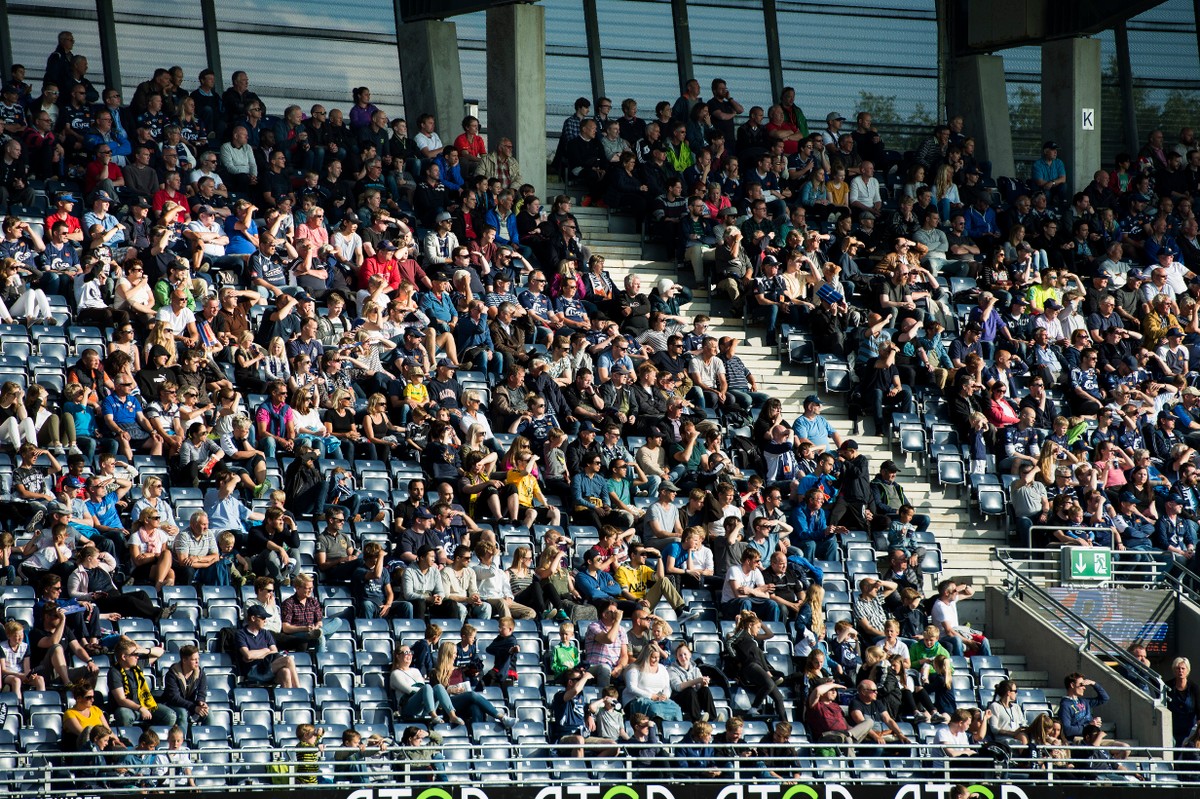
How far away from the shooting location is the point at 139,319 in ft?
55.6

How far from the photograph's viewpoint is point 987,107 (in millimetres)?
25656

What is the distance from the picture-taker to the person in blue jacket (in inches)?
624

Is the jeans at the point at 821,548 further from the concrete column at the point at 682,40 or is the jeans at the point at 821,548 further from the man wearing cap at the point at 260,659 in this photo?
the concrete column at the point at 682,40

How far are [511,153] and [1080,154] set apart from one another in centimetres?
827

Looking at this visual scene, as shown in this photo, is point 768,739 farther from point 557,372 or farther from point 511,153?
point 511,153

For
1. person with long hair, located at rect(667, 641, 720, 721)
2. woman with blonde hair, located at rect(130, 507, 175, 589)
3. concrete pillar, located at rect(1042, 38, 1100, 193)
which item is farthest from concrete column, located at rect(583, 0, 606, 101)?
woman with blonde hair, located at rect(130, 507, 175, 589)

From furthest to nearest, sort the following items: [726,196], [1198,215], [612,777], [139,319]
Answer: [1198,215] → [726,196] → [139,319] → [612,777]

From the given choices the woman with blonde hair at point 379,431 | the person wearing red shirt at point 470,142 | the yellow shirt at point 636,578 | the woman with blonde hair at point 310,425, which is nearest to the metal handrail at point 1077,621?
the yellow shirt at point 636,578

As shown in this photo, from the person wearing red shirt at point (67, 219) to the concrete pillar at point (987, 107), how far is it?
511 inches

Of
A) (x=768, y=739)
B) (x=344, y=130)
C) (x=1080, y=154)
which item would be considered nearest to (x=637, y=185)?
(x=344, y=130)

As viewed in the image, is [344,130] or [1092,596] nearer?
[1092,596]

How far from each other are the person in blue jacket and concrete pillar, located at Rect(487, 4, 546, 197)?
29.7 feet

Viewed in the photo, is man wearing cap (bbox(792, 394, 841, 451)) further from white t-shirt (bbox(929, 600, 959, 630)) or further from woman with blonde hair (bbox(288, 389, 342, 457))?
woman with blonde hair (bbox(288, 389, 342, 457))

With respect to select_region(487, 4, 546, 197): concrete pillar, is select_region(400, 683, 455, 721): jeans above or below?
below
